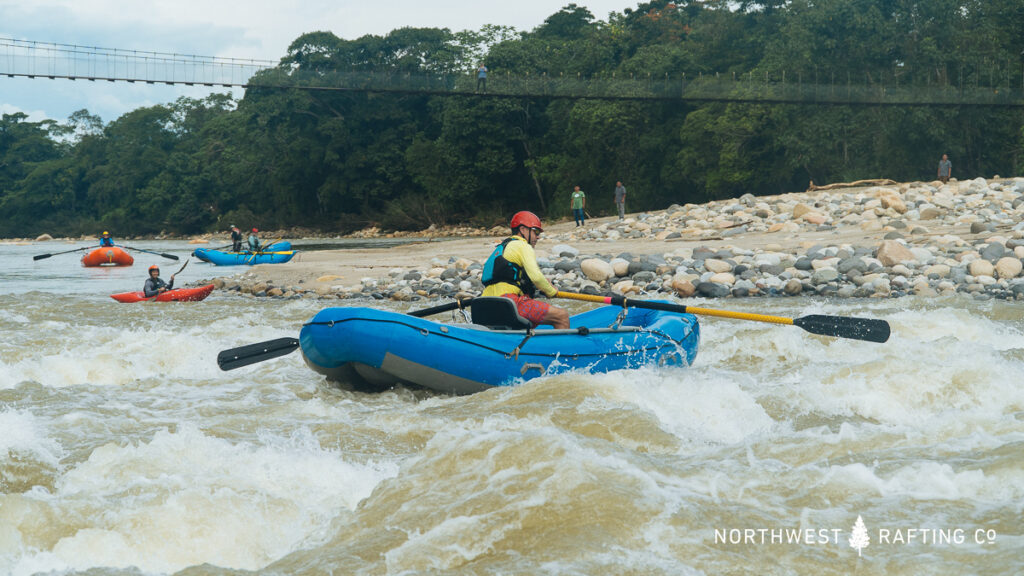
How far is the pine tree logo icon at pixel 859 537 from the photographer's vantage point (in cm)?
356

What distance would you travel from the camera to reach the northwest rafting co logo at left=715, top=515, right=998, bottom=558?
3.58 metres

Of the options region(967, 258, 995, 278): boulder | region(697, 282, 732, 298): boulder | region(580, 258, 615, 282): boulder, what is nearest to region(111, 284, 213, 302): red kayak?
region(580, 258, 615, 282): boulder

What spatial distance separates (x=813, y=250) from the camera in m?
14.3

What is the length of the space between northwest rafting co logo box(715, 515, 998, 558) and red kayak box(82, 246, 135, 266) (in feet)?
81.3

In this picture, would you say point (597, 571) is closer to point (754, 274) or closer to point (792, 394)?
point (792, 394)

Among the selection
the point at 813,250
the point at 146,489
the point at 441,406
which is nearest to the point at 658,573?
the point at 146,489

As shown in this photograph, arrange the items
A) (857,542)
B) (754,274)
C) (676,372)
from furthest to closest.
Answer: (754,274), (676,372), (857,542)

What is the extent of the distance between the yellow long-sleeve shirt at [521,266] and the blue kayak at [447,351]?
357mm

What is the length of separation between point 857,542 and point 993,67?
2898 cm

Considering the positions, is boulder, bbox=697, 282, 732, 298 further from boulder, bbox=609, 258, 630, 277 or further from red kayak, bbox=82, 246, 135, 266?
red kayak, bbox=82, 246, 135, 266

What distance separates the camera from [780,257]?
1439cm

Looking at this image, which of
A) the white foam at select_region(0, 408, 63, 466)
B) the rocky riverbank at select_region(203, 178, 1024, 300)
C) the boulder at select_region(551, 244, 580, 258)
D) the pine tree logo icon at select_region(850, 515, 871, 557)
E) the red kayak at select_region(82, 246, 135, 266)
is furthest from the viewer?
the red kayak at select_region(82, 246, 135, 266)

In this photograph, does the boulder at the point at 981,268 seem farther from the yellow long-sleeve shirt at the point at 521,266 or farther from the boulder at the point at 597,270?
the yellow long-sleeve shirt at the point at 521,266

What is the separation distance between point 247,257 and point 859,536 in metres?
21.5
